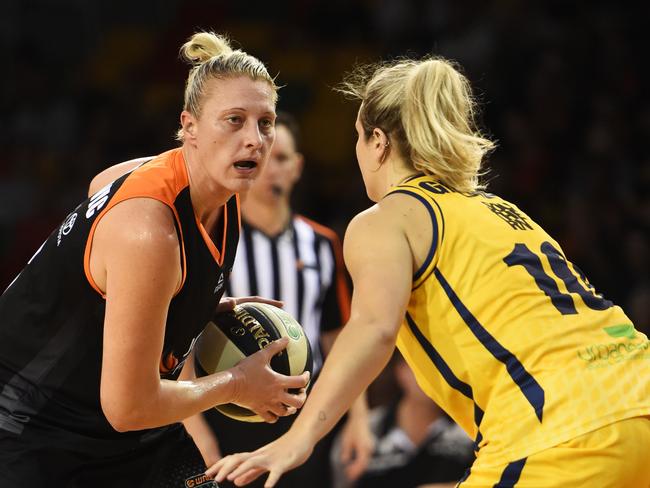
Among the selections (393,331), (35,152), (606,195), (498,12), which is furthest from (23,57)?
(393,331)

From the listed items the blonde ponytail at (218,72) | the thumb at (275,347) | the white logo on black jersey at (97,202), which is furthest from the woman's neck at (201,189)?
the thumb at (275,347)

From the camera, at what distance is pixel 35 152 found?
1005 cm

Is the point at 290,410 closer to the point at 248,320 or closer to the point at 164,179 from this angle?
the point at 248,320

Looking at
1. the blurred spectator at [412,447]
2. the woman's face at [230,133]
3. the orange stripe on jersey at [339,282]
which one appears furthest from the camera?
the blurred spectator at [412,447]

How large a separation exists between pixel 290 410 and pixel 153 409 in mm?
556

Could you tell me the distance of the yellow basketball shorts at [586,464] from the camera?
254cm

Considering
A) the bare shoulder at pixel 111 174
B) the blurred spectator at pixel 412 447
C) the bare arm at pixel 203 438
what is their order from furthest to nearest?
the blurred spectator at pixel 412 447 < the bare arm at pixel 203 438 < the bare shoulder at pixel 111 174

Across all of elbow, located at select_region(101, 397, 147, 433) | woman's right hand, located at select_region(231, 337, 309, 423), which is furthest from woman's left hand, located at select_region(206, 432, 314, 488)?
woman's right hand, located at select_region(231, 337, 309, 423)

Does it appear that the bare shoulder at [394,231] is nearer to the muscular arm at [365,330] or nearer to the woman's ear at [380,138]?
the muscular arm at [365,330]

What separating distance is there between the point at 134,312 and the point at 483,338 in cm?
96

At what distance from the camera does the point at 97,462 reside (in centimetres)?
299

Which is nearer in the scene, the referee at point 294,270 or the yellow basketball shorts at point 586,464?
the yellow basketball shorts at point 586,464

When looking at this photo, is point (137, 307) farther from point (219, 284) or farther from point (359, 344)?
point (359, 344)

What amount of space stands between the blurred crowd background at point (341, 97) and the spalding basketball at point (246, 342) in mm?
3351
